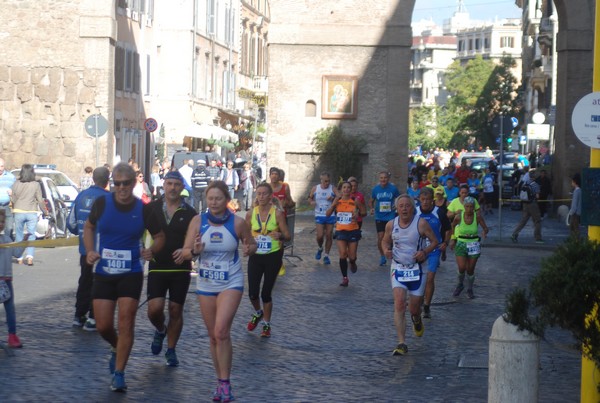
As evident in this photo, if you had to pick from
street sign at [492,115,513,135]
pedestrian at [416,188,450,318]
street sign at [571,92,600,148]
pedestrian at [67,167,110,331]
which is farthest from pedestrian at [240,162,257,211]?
street sign at [571,92,600,148]

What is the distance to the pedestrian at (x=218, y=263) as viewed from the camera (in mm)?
9359

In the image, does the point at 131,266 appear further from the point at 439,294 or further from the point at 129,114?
the point at 129,114

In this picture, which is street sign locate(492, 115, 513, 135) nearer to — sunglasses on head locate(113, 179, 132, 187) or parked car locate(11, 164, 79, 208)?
parked car locate(11, 164, 79, 208)

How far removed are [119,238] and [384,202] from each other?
39.5 feet

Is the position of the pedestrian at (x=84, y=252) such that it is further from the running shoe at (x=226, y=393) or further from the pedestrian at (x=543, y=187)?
the pedestrian at (x=543, y=187)

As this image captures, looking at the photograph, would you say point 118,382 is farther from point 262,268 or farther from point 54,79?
point 54,79

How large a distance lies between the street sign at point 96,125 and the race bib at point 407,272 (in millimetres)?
18902

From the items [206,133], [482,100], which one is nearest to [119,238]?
[206,133]

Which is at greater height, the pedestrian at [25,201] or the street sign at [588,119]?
the street sign at [588,119]

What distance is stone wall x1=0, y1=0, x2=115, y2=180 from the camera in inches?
1262

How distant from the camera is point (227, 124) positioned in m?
69.5

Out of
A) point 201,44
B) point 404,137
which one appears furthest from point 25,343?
point 201,44

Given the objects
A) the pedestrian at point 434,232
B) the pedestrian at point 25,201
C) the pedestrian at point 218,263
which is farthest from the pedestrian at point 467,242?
the pedestrian at point 218,263

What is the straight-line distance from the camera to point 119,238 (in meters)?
9.79
